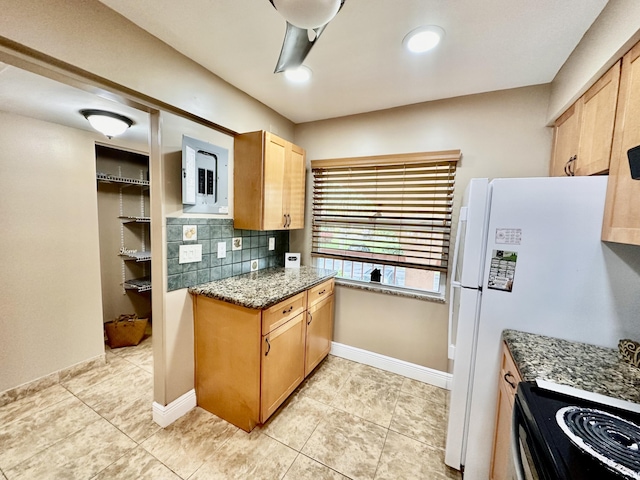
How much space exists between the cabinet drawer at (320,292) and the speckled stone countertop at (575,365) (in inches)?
51.9

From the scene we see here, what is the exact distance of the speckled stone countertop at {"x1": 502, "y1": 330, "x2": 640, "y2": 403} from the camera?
2.88 feet

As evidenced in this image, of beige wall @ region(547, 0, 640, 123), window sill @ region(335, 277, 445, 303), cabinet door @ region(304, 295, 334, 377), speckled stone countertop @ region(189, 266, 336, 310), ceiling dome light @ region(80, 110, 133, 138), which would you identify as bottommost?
cabinet door @ region(304, 295, 334, 377)

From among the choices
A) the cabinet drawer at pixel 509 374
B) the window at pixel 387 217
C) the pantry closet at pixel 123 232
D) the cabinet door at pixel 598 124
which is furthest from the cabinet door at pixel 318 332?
the pantry closet at pixel 123 232

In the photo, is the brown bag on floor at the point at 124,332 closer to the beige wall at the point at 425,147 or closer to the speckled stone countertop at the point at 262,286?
the speckled stone countertop at the point at 262,286

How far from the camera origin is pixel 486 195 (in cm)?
125

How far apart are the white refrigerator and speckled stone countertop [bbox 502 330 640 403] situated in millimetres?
67

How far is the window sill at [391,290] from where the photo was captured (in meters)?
2.21

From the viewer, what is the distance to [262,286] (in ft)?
6.14

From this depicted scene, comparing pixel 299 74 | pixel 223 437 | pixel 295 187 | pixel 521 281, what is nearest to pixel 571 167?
pixel 521 281

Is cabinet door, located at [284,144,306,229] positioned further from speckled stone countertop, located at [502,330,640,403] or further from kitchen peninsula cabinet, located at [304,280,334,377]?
speckled stone countertop, located at [502,330,640,403]

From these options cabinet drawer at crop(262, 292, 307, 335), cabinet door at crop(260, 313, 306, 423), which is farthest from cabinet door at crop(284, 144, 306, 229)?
cabinet door at crop(260, 313, 306, 423)

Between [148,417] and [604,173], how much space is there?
313 centimetres

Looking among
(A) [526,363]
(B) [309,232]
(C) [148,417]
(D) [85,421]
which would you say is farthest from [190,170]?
(A) [526,363]

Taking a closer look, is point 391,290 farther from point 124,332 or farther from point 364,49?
point 124,332
